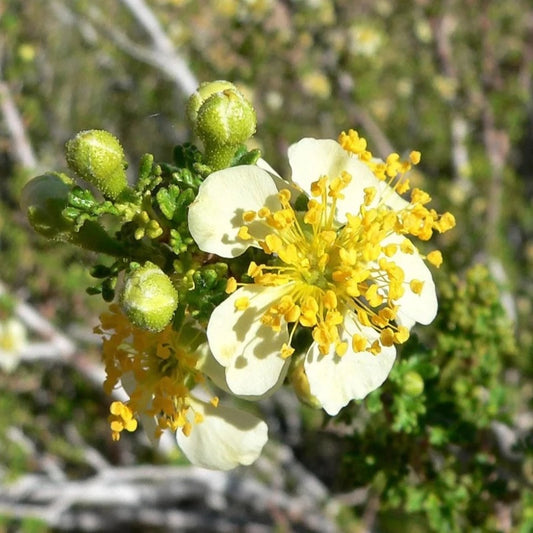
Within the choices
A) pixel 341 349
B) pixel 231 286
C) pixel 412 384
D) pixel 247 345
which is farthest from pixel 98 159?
pixel 412 384

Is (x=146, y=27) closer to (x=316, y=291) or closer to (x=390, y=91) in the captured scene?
(x=316, y=291)

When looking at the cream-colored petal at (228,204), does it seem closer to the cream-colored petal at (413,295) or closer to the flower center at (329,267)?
the flower center at (329,267)

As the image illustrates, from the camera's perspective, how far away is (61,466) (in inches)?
188

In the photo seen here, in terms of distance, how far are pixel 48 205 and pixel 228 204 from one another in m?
0.40

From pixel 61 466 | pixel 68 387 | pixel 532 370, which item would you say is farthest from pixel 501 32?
pixel 61 466

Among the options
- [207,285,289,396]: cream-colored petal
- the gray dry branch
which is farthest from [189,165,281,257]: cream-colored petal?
the gray dry branch

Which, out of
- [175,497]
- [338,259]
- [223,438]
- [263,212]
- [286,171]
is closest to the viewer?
[263,212]

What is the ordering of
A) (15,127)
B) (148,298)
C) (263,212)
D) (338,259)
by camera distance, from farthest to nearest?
(15,127)
(338,259)
(263,212)
(148,298)

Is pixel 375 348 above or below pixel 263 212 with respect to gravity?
below

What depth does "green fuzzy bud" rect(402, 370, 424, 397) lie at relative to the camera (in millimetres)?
1559

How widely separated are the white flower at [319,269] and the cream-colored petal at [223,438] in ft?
0.83

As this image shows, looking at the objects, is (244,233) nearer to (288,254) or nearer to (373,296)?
(288,254)

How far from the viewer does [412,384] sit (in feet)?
5.12

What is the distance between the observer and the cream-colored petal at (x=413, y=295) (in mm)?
1348
